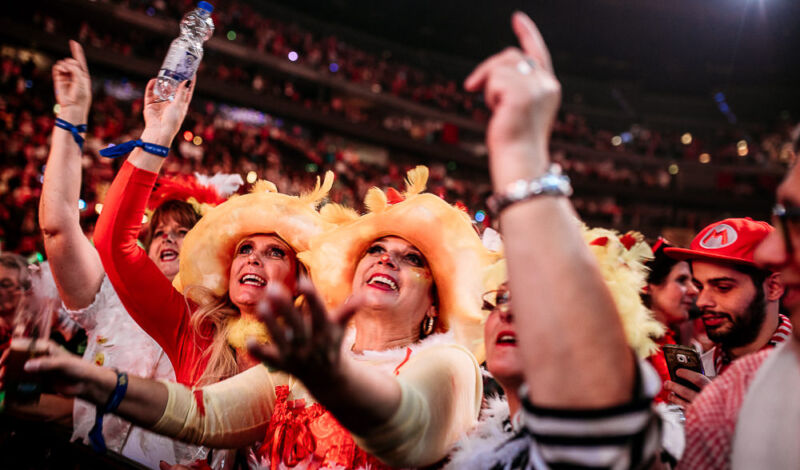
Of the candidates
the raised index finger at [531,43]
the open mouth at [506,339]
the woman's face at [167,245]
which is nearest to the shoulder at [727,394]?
the open mouth at [506,339]

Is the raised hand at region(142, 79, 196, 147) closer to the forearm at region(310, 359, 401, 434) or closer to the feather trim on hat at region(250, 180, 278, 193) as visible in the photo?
the feather trim on hat at region(250, 180, 278, 193)

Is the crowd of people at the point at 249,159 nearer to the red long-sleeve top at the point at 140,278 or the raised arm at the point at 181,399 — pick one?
the raised arm at the point at 181,399

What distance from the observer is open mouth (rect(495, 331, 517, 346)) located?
5.22 feet

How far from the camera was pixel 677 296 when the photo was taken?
3.73 m

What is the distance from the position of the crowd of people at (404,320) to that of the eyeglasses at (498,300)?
1 centimetres

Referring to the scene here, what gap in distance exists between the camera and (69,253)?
7.37 ft

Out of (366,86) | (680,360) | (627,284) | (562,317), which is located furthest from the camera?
(366,86)

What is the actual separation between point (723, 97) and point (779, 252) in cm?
3076

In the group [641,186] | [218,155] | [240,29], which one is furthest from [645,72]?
[218,155]

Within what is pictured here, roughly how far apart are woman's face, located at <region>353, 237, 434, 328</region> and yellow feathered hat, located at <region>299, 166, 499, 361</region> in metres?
0.05

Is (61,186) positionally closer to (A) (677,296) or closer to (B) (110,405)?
(B) (110,405)

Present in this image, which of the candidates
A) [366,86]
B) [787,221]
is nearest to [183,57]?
[787,221]

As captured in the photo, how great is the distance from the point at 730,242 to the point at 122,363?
123 inches

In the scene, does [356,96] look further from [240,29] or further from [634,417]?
[634,417]
